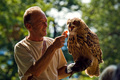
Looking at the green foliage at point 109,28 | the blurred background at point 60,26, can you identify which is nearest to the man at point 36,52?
the blurred background at point 60,26

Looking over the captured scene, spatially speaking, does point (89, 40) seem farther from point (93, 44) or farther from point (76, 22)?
point (76, 22)

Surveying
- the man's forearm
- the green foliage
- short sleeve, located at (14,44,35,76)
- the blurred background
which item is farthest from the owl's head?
the green foliage

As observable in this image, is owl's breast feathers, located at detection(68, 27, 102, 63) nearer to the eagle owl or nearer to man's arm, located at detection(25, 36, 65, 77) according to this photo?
the eagle owl

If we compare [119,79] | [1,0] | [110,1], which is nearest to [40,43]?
[119,79]

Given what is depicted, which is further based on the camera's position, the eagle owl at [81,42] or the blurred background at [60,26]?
the blurred background at [60,26]

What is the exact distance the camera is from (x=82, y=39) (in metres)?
1.81

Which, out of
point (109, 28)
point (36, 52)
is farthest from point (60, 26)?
point (36, 52)

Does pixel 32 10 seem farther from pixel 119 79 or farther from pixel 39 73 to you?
pixel 119 79

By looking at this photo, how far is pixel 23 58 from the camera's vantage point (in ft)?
6.10

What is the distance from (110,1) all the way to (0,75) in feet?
18.2

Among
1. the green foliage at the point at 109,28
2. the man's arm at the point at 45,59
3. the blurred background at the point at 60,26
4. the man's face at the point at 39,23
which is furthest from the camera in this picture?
the green foliage at the point at 109,28

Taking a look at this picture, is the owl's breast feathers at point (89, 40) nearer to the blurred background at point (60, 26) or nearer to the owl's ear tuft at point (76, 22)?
the owl's ear tuft at point (76, 22)

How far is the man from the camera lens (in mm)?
A: 1779

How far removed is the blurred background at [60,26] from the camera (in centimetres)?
631
